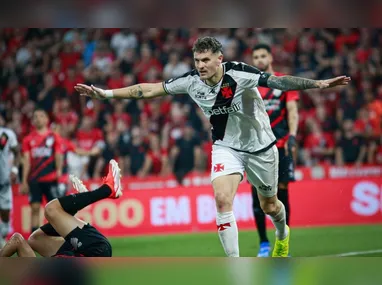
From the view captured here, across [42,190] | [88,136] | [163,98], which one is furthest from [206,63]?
[163,98]

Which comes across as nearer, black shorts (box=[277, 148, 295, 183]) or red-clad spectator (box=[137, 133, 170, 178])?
black shorts (box=[277, 148, 295, 183])

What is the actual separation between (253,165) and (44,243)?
2.18 metres

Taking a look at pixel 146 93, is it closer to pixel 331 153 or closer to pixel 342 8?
pixel 342 8

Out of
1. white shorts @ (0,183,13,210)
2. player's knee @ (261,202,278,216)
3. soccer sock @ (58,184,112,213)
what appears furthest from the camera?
white shorts @ (0,183,13,210)

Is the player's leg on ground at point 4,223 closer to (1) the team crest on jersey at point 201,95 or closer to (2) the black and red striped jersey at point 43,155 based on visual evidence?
(2) the black and red striped jersey at point 43,155

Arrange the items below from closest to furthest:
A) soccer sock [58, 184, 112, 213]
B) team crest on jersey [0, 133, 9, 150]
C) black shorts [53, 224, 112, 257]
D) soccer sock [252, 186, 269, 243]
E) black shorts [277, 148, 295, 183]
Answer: black shorts [53, 224, 112, 257] → soccer sock [58, 184, 112, 213] → black shorts [277, 148, 295, 183] → soccer sock [252, 186, 269, 243] → team crest on jersey [0, 133, 9, 150]

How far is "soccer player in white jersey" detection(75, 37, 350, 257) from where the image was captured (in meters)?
6.41

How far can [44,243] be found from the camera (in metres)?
6.91

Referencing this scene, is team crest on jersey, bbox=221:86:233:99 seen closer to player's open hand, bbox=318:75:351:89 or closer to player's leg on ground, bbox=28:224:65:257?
player's open hand, bbox=318:75:351:89

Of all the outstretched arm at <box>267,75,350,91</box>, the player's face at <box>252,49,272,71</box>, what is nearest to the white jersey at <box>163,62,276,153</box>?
the outstretched arm at <box>267,75,350,91</box>

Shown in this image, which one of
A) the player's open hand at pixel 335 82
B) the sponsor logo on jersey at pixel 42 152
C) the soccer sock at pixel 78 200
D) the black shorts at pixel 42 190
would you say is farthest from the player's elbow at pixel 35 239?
the sponsor logo on jersey at pixel 42 152

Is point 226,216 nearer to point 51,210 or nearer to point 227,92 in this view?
point 227,92

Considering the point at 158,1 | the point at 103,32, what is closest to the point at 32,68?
the point at 103,32

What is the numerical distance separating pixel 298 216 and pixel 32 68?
8428mm
